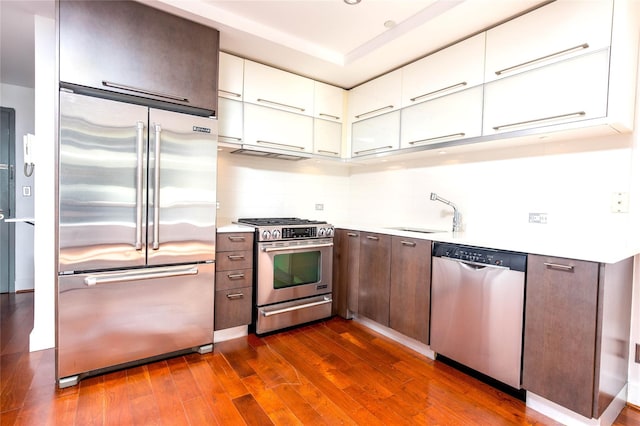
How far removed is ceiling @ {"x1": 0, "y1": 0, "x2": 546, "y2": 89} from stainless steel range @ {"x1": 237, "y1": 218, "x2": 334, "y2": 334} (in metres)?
1.45

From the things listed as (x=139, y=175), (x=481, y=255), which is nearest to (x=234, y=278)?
(x=139, y=175)

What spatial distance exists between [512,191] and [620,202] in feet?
1.98

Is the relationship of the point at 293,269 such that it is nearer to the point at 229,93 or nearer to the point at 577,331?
the point at 229,93

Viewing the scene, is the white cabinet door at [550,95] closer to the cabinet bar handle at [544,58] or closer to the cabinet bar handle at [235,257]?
the cabinet bar handle at [544,58]

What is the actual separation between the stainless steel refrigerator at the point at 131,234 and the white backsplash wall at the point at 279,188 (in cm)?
75

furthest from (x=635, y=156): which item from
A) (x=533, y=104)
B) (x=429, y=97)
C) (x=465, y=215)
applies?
(x=429, y=97)

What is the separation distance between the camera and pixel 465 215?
2.65m

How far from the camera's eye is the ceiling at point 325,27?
2.07 m

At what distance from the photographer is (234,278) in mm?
2516

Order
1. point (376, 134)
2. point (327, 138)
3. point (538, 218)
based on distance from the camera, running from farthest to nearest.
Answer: point (327, 138) < point (376, 134) < point (538, 218)

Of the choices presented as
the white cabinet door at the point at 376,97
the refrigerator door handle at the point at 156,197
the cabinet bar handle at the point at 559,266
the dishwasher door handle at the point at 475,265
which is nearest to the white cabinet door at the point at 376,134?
the white cabinet door at the point at 376,97

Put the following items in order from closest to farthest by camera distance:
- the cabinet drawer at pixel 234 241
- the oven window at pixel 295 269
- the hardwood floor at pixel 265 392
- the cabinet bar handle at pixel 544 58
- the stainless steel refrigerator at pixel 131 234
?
the hardwood floor at pixel 265 392 < the cabinet bar handle at pixel 544 58 < the stainless steel refrigerator at pixel 131 234 < the cabinet drawer at pixel 234 241 < the oven window at pixel 295 269

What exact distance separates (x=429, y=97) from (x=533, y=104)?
31.3 inches

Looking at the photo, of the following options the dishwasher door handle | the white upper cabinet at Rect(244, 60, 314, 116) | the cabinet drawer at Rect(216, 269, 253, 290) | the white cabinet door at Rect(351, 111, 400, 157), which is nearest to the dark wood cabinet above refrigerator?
the white upper cabinet at Rect(244, 60, 314, 116)
